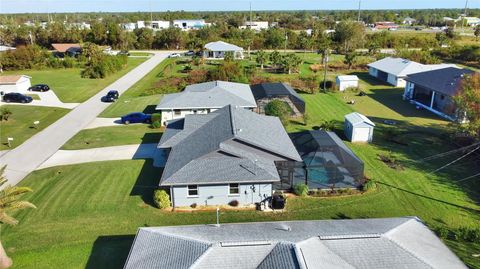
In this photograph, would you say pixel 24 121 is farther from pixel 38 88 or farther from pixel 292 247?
pixel 292 247

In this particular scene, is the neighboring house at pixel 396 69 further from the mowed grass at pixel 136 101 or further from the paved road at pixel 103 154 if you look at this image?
the paved road at pixel 103 154

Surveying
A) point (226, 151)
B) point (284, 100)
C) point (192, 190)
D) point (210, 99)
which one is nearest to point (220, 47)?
point (284, 100)

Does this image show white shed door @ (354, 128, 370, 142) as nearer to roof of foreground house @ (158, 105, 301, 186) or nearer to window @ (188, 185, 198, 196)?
roof of foreground house @ (158, 105, 301, 186)

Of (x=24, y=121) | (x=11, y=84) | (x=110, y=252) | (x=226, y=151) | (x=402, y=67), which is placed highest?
(x=402, y=67)

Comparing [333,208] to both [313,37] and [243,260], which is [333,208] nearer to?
[243,260]

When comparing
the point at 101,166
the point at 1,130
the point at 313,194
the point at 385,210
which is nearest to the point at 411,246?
the point at 385,210

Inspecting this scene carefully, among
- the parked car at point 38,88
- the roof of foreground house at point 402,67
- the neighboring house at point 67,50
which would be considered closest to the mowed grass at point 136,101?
the parked car at point 38,88
